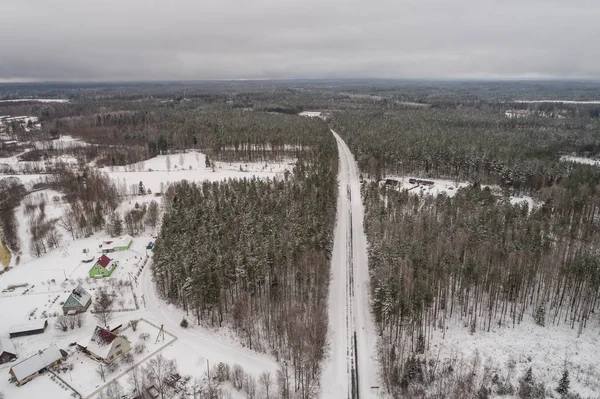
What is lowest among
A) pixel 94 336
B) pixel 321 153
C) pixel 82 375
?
pixel 82 375

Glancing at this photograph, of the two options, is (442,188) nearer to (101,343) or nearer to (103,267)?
(103,267)

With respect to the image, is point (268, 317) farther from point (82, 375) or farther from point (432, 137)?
point (432, 137)

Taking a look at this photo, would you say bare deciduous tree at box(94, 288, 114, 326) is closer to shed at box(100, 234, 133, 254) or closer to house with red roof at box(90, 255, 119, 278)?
house with red roof at box(90, 255, 119, 278)

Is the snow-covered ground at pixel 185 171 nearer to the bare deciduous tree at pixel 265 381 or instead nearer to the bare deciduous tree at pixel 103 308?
the bare deciduous tree at pixel 103 308

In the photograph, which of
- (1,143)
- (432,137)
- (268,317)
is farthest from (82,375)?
(1,143)

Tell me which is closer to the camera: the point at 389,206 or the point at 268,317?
the point at 268,317

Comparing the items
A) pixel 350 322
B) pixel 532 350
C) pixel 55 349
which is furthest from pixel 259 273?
pixel 532 350

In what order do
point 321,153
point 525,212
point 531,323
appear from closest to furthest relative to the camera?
point 531,323 < point 525,212 < point 321,153

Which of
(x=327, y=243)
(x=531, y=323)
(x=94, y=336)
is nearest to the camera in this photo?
(x=94, y=336)
